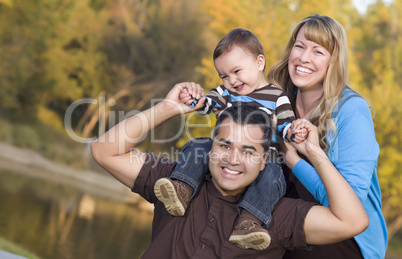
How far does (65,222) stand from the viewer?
1362 centimetres

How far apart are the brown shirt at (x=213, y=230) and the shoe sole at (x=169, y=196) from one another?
0.07 meters

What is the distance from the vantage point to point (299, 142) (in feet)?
9.09

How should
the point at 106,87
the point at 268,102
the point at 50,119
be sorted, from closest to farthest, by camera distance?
1. the point at 268,102
2. the point at 50,119
3. the point at 106,87

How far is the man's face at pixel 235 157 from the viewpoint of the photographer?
2639 mm

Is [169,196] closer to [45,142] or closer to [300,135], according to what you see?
[300,135]

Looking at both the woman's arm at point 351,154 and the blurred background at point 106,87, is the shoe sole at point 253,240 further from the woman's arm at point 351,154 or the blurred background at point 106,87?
the blurred background at point 106,87

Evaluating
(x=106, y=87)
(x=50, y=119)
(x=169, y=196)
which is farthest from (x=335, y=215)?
(x=50, y=119)

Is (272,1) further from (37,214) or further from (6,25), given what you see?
(6,25)

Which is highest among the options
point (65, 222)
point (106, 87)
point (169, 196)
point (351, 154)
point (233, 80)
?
point (106, 87)

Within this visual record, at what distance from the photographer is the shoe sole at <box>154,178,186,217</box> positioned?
2619mm

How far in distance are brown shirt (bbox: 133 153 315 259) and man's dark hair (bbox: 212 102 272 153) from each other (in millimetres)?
335

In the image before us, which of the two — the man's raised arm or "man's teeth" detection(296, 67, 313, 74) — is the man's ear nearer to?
"man's teeth" detection(296, 67, 313, 74)

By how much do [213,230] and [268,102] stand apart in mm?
1146

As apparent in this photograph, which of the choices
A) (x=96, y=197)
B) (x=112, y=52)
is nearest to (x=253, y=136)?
(x=96, y=197)
